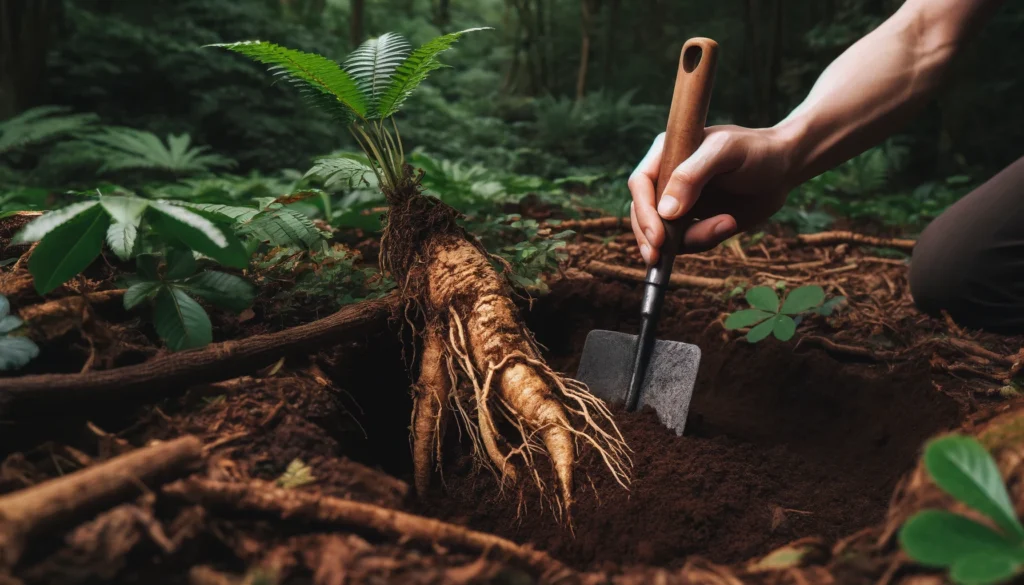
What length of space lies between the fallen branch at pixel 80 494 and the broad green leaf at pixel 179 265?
0.61 metres

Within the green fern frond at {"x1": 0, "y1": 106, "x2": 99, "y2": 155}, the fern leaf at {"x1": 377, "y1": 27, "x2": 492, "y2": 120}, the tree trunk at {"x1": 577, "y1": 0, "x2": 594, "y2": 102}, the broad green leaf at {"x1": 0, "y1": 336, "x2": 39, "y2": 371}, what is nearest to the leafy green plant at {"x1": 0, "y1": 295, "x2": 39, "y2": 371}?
the broad green leaf at {"x1": 0, "y1": 336, "x2": 39, "y2": 371}

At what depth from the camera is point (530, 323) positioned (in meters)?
2.47

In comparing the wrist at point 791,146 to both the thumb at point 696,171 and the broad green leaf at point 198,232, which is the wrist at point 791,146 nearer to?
the thumb at point 696,171

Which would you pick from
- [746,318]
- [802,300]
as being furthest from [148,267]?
[802,300]

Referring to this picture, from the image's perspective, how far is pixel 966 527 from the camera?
73 cm

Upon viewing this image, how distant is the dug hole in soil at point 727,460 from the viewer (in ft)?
4.68

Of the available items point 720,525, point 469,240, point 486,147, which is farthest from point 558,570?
point 486,147

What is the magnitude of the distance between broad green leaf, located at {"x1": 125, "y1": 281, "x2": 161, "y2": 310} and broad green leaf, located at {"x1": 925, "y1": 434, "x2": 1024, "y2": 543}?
1550 mm

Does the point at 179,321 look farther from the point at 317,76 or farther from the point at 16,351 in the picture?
the point at 317,76

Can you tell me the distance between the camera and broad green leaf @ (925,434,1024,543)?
2.37 ft

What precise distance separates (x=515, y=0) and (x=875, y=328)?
811cm

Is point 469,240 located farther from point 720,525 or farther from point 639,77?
point 639,77

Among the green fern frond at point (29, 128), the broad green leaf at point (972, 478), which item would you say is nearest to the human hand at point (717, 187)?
the broad green leaf at point (972, 478)

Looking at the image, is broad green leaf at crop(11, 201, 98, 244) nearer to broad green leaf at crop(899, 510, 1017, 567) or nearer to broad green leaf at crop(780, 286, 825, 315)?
broad green leaf at crop(899, 510, 1017, 567)
